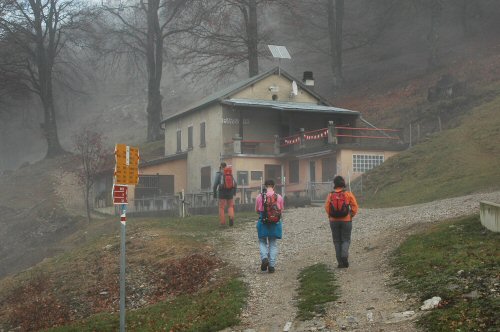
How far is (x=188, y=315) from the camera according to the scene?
1088 centimetres

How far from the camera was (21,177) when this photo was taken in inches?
1937

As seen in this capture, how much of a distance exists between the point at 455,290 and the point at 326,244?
7588 millimetres

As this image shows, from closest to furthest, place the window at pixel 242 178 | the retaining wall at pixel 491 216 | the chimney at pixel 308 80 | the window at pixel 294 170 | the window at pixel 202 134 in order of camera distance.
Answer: the retaining wall at pixel 491 216 < the window at pixel 242 178 < the window at pixel 294 170 < the window at pixel 202 134 < the chimney at pixel 308 80

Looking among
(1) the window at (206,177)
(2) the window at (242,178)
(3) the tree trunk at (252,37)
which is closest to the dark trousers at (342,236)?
(2) the window at (242,178)

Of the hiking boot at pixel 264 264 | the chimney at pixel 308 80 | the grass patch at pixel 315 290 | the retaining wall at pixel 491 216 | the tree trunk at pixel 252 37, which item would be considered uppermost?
the tree trunk at pixel 252 37

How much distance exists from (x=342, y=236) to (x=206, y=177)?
25915 millimetres

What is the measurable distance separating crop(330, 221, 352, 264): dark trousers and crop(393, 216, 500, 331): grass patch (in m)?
1.00

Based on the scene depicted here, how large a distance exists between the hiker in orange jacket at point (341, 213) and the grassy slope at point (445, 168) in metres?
11.5

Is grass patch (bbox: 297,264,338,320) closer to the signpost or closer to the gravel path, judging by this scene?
the gravel path

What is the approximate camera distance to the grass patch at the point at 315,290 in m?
9.92

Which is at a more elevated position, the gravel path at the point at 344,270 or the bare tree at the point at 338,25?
the bare tree at the point at 338,25

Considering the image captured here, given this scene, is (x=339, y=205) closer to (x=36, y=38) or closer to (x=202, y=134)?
(x=202, y=134)

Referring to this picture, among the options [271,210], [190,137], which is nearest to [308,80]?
[190,137]

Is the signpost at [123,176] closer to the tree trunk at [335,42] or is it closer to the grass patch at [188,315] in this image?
the grass patch at [188,315]
